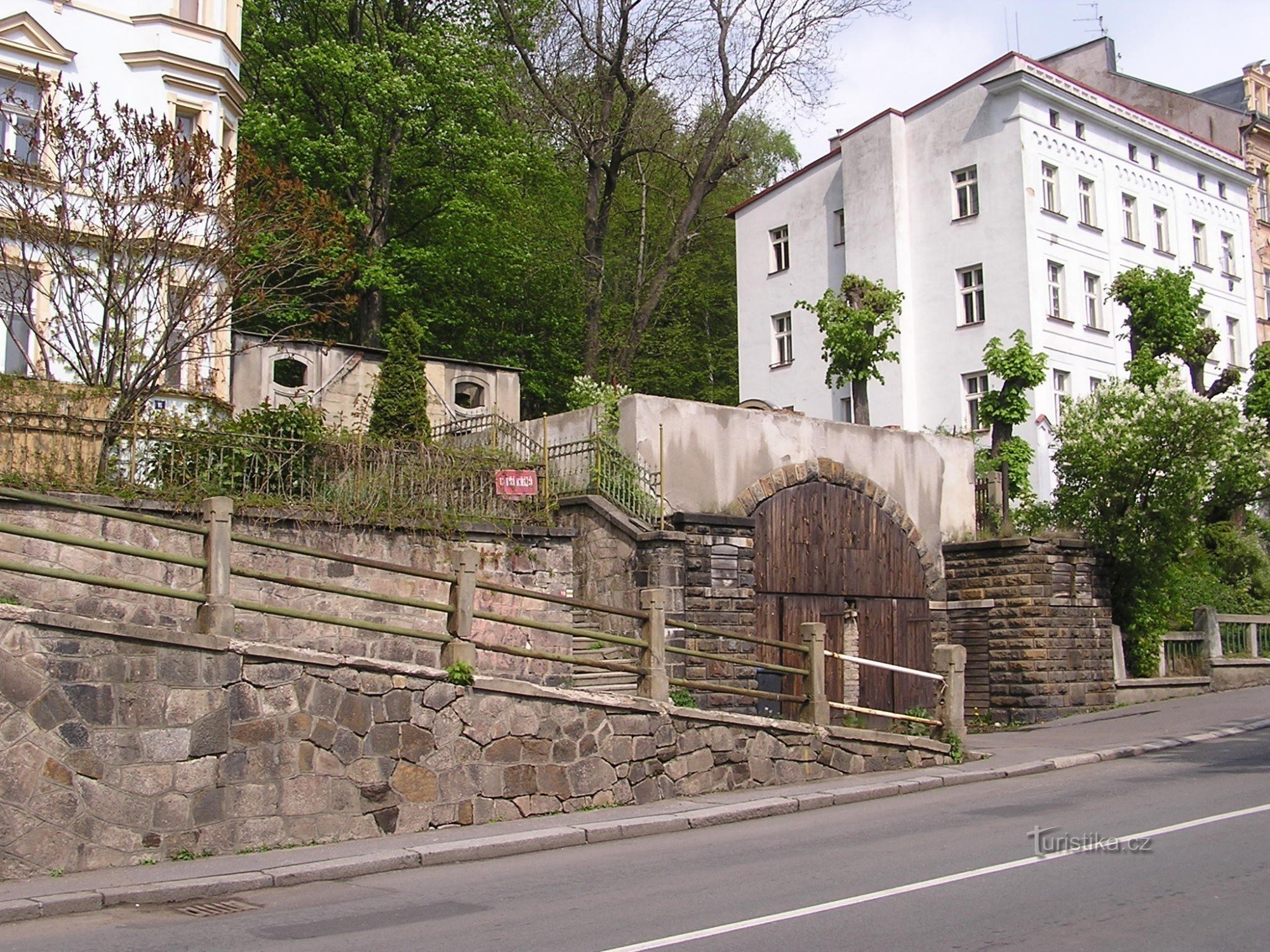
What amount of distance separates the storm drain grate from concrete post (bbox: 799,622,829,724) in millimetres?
7644

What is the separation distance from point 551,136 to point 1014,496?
645 inches

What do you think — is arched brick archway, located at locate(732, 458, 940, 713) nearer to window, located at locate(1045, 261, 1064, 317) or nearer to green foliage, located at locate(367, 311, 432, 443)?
green foliage, located at locate(367, 311, 432, 443)

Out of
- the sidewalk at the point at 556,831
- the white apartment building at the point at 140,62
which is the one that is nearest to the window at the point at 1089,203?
the sidewalk at the point at 556,831

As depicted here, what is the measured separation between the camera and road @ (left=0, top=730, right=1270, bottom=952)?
6.95 metres

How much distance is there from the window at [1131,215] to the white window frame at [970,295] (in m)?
6.23

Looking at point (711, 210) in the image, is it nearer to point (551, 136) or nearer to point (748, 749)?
point (551, 136)

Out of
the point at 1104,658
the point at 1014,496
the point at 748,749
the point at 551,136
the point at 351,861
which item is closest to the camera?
the point at 351,861

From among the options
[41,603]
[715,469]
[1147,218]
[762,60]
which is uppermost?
[762,60]

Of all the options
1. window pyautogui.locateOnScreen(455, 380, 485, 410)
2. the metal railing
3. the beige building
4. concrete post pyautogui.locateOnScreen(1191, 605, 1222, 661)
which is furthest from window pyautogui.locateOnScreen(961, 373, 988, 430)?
the metal railing

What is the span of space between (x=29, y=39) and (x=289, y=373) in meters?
8.13

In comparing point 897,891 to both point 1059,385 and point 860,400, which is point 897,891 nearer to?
point 860,400

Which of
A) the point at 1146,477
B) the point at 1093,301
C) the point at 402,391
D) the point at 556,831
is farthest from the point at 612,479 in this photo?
the point at 1093,301

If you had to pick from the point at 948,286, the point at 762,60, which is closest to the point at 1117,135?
the point at 948,286

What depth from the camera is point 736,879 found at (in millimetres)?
8945
